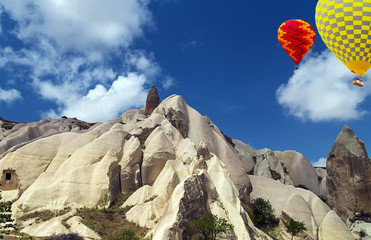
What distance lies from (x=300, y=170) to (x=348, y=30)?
45.1 m

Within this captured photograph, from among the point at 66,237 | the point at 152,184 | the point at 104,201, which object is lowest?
the point at 66,237

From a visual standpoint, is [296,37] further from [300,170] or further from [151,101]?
[300,170]

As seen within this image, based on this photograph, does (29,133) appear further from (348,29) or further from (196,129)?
(348,29)

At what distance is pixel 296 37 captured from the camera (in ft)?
126

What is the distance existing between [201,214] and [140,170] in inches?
601

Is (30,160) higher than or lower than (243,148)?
lower

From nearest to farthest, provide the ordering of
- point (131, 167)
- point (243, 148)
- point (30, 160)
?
point (131, 167)
point (30, 160)
point (243, 148)

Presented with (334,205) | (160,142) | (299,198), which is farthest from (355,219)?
(160,142)

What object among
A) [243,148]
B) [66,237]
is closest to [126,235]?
[66,237]

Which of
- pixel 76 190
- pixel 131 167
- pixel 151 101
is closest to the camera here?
pixel 76 190

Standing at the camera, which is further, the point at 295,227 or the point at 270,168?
the point at 270,168

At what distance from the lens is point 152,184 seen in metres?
42.2

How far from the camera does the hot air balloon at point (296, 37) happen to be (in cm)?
3831

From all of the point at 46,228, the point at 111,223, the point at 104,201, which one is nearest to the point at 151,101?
the point at 104,201
